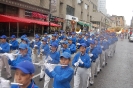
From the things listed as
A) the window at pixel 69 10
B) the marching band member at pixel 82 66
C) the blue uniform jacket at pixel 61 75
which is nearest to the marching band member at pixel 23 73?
the blue uniform jacket at pixel 61 75

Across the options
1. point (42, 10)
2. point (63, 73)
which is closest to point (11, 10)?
point (42, 10)

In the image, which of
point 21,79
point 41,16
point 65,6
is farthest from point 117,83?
point 65,6

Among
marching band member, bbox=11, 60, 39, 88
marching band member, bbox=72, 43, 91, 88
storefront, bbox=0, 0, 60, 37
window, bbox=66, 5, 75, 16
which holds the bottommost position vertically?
marching band member, bbox=72, 43, 91, 88

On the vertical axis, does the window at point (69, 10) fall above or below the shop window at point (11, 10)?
above

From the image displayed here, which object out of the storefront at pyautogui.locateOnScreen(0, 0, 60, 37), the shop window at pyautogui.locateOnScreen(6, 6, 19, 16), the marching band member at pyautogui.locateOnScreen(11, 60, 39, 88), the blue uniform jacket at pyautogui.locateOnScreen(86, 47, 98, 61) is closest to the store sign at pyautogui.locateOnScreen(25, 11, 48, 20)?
the storefront at pyautogui.locateOnScreen(0, 0, 60, 37)

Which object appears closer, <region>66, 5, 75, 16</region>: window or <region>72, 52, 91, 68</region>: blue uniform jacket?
<region>72, 52, 91, 68</region>: blue uniform jacket

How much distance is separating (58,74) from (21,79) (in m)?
1.90

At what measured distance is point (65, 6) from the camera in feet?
149

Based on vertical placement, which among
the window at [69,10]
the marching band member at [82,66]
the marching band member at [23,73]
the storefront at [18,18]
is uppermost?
the window at [69,10]

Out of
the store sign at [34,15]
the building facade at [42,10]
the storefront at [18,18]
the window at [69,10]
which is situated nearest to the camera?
the storefront at [18,18]

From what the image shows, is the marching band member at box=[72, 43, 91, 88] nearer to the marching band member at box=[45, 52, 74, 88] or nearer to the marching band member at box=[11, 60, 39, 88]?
the marching band member at box=[45, 52, 74, 88]

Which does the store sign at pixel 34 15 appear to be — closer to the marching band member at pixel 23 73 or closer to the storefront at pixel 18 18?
the storefront at pixel 18 18

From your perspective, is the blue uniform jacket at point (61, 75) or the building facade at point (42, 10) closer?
the blue uniform jacket at point (61, 75)

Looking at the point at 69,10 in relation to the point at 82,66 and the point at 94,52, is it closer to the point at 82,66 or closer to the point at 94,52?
the point at 94,52
